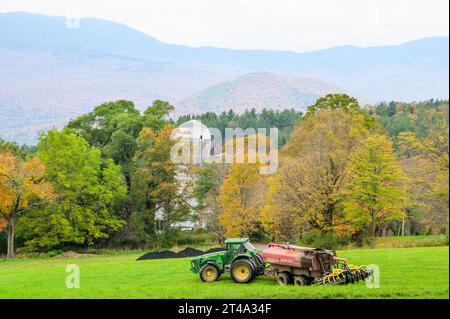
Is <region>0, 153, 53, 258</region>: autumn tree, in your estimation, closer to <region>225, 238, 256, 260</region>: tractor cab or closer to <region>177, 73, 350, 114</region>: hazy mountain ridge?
<region>225, 238, 256, 260</region>: tractor cab

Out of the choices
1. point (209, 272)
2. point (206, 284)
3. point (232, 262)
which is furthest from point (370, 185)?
point (206, 284)

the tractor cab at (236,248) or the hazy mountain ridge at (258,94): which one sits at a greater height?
the hazy mountain ridge at (258,94)

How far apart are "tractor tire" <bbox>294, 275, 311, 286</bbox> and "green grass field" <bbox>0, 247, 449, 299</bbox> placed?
2.71 ft

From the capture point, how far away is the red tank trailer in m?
17.7

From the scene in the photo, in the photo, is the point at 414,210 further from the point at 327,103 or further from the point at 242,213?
the point at 242,213

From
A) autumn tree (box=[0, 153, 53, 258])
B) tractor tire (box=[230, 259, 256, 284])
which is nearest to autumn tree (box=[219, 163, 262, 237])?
autumn tree (box=[0, 153, 53, 258])

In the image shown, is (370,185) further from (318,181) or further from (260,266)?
(260,266)

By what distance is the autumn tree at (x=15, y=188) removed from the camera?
43.8 m

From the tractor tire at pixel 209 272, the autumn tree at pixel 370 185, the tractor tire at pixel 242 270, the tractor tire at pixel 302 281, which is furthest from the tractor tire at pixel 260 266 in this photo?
the autumn tree at pixel 370 185

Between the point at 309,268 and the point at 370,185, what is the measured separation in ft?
69.6

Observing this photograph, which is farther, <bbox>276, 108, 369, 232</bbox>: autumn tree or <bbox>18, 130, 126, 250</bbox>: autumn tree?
<bbox>18, 130, 126, 250</bbox>: autumn tree

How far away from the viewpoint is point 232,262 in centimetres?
1972

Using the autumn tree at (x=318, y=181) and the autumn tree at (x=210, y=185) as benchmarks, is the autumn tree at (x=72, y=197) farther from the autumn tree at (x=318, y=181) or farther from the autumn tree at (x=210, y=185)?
the autumn tree at (x=318, y=181)

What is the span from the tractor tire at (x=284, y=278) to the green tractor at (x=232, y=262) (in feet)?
3.61
